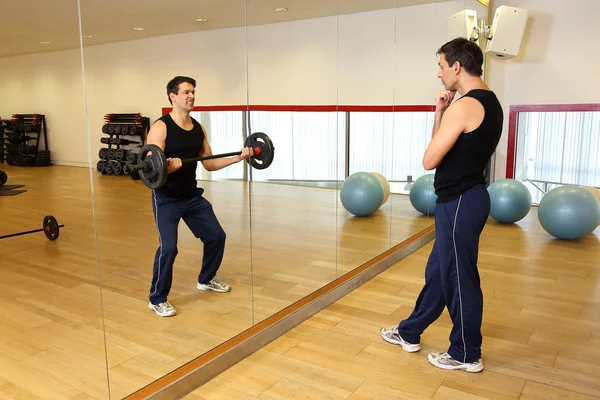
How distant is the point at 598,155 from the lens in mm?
6086

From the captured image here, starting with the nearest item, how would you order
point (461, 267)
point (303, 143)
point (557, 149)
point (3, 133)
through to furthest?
point (3, 133) < point (461, 267) < point (303, 143) < point (557, 149)

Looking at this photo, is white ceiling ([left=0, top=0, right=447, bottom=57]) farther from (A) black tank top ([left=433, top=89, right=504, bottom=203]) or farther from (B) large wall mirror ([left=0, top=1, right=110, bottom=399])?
(A) black tank top ([left=433, top=89, right=504, bottom=203])

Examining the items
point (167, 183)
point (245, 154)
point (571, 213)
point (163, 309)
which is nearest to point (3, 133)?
point (167, 183)

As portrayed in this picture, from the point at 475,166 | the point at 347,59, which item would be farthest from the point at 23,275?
the point at 347,59

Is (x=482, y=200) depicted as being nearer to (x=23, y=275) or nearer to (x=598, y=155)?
(x=23, y=275)

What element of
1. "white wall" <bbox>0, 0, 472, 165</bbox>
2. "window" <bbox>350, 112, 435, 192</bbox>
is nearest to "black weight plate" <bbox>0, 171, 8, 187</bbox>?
"white wall" <bbox>0, 0, 472, 165</bbox>

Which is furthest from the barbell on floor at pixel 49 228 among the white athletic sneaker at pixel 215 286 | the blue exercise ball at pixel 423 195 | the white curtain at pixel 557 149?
the white curtain at pixel 557 149

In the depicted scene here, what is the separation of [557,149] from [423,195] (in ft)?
8.89

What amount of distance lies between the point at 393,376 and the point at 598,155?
5.13m

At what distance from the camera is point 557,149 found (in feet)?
20.9

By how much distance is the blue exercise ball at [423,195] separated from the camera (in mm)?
4711

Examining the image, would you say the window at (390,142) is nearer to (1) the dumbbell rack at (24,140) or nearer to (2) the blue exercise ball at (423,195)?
(2) the blue exercise ball at (423,195)

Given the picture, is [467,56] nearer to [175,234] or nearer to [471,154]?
[471,154]

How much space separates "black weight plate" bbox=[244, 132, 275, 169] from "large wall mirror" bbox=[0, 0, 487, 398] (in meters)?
0.04
